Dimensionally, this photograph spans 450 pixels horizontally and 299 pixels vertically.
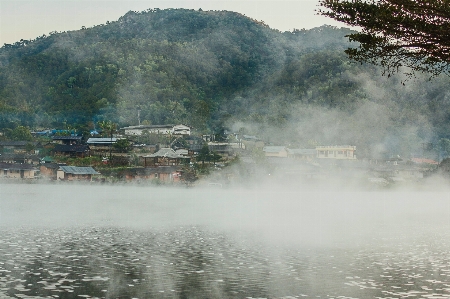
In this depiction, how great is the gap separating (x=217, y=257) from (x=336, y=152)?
55344 mm

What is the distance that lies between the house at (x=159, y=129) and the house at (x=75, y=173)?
369 inches

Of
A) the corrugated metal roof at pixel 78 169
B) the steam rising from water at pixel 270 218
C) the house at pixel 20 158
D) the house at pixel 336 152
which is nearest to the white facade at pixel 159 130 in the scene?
the corrugated metal roof at pixel 78 169

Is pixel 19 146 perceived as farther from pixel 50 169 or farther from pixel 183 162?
pixel 183 162

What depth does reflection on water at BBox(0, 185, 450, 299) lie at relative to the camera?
12.9 metres

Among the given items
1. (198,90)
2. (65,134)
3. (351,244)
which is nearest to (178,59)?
(198,90)

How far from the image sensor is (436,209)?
139 feet

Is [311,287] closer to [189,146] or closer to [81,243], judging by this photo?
[81,243]

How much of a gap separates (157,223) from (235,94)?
65908 millimetres

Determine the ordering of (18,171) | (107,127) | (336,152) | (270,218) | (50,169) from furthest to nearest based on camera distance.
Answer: (107,127) < (336,152) < (18,171) < (50,169) < (270,218)

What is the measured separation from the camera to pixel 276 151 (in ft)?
228

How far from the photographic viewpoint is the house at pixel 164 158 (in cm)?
6600

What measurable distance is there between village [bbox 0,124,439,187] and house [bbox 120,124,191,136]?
60.3 inches

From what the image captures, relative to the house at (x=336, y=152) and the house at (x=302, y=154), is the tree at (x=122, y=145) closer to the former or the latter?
the house at (x=302, y=154)

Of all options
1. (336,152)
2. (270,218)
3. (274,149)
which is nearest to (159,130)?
(274,149)
